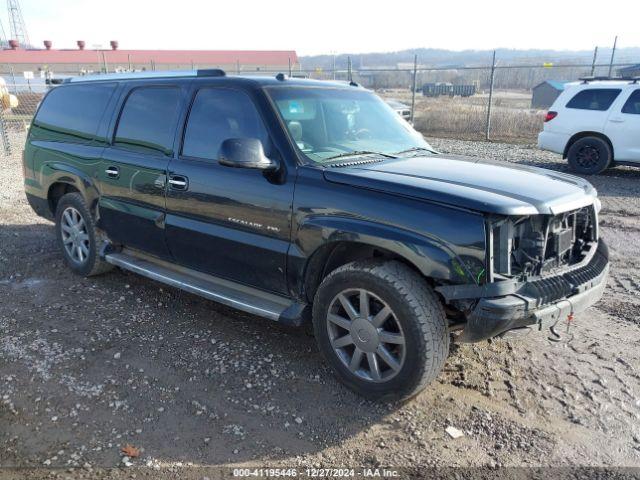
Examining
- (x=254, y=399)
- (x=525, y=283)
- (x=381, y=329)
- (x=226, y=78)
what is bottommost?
(x=254, y=399)

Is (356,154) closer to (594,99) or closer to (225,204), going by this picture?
(225,204)

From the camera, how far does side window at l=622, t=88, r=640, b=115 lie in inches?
397

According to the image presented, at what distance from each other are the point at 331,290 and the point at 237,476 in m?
1.18

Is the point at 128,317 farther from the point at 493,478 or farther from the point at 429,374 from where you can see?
the point at 493,478

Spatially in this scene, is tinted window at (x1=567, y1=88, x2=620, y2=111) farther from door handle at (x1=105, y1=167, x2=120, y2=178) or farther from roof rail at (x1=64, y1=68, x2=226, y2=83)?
door handle at (x1=105, y1=167, x2=120, y2=178)

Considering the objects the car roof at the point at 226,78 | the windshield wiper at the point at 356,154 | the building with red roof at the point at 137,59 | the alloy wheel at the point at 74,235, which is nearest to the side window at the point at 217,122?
the car roof at the point at 226,78

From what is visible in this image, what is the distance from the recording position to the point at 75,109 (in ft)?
16.9

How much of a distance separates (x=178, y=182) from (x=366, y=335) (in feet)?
→ 6.27

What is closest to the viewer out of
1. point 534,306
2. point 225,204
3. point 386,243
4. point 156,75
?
point 534,306

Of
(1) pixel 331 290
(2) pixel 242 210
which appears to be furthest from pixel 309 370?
(2) pixel 242 210

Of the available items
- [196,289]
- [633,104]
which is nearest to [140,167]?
[196,289]

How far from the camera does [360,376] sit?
3.27 m

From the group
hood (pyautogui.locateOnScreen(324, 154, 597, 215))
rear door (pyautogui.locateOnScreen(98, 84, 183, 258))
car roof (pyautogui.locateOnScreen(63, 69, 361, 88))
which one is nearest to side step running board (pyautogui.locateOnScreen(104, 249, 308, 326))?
rear door (pyautogui.locateOnScreen(98, 84, 183, 258))

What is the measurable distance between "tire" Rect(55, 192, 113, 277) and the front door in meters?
1.22
